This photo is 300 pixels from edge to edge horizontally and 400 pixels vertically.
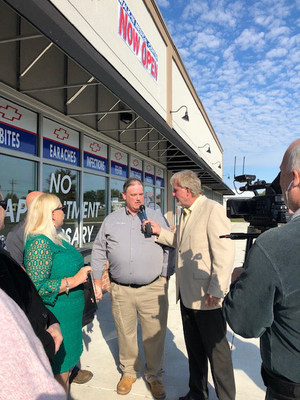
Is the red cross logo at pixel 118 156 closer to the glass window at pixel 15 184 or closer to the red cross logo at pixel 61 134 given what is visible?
the red cross logo at pixel 61 134

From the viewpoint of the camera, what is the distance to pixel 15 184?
446 centimetres

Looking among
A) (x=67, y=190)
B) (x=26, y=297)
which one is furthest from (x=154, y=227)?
(x=67, y=190)

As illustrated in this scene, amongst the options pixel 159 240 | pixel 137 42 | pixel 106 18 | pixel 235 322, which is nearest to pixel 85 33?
pixel 106 18

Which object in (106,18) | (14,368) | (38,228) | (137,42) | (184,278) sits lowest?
(184,278)

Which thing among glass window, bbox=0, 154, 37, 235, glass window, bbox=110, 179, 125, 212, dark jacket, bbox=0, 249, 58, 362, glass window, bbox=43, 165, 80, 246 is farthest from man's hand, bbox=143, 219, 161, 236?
glass window, bbox=110, 179, 125, 212

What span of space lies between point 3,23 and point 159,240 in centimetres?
273

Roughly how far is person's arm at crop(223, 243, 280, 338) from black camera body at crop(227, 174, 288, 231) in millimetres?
576

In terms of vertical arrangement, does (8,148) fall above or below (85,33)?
below

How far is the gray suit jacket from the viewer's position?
2.44 meters

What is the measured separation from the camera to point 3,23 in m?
→ 3.03

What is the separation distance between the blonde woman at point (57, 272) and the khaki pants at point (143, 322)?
64 centimetres

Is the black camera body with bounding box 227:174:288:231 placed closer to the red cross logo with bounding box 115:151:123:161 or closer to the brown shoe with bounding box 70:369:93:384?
the brown shoe with bounding box 70:369:93:384

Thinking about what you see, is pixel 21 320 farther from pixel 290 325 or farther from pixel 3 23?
pixel 3 23

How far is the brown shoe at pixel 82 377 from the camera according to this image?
10.0 feet
